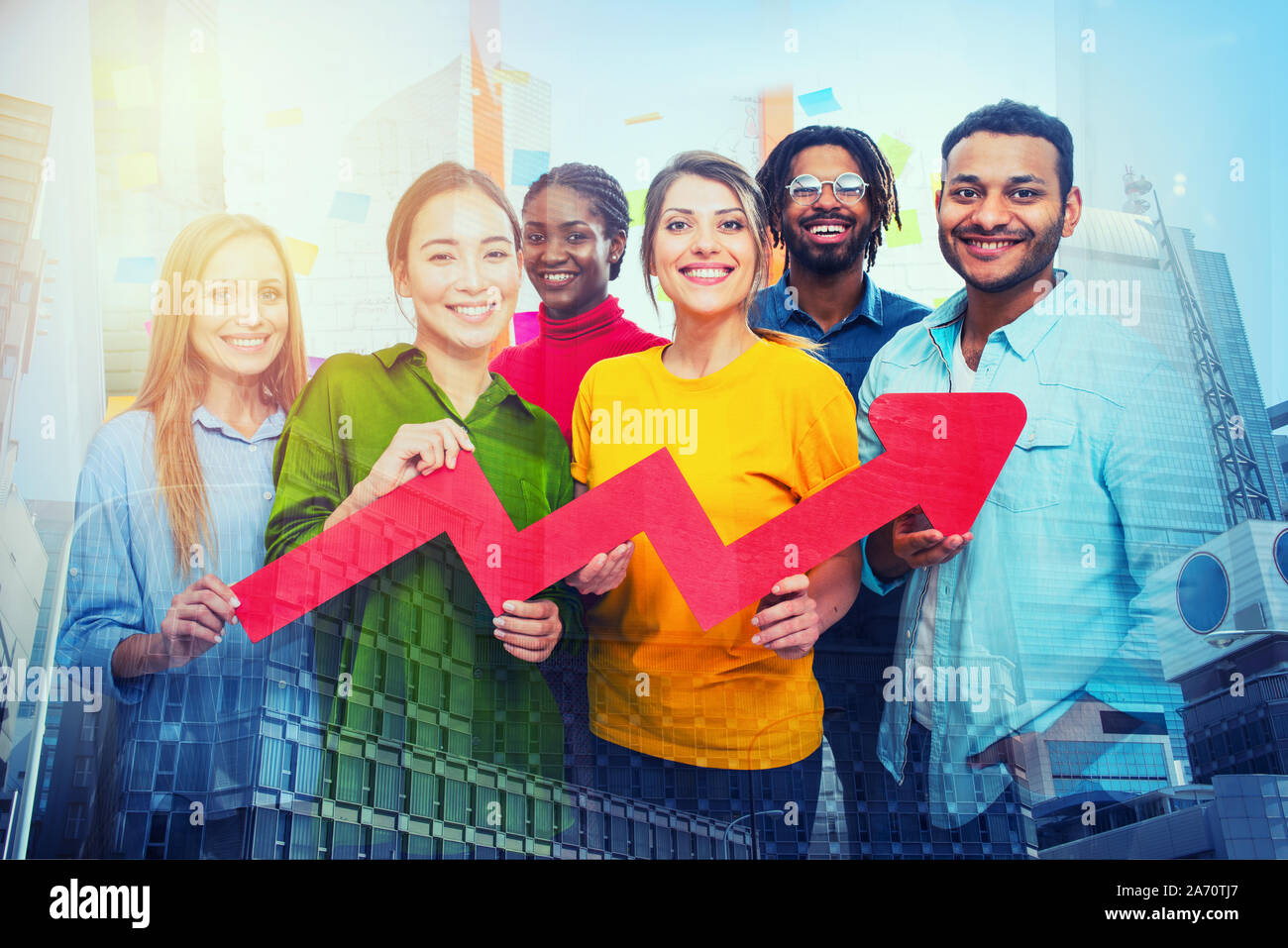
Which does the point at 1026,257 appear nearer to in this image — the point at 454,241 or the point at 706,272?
the point at 706,272

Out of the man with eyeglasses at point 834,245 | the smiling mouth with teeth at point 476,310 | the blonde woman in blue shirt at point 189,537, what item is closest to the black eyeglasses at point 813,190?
the man with eyeglasses at point 834,245

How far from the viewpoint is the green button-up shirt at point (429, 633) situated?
368 cm

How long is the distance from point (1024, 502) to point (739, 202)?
A: 1428 mm

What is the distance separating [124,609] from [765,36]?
308 centimetres

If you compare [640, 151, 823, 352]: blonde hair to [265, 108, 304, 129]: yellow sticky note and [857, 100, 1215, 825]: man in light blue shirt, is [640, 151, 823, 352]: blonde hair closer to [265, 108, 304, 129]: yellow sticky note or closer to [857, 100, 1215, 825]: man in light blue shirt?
[857, 100, 1215, 825]: man in light blue shirt

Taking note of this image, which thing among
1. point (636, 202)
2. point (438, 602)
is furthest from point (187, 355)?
point (636, 202)

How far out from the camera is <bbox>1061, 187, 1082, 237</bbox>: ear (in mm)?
3785

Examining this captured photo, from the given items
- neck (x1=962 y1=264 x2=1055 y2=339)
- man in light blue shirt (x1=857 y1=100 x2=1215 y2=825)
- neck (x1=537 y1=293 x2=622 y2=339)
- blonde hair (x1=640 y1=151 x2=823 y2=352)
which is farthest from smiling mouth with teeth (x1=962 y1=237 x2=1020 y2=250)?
neck (x1=537 y1=293 x2=622 y2=339)

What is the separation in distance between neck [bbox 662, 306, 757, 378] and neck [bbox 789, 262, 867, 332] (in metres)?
0.24

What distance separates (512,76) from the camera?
3.96 meters

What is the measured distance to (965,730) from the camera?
12.0ft

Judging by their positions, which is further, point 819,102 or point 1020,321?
point 819,102
